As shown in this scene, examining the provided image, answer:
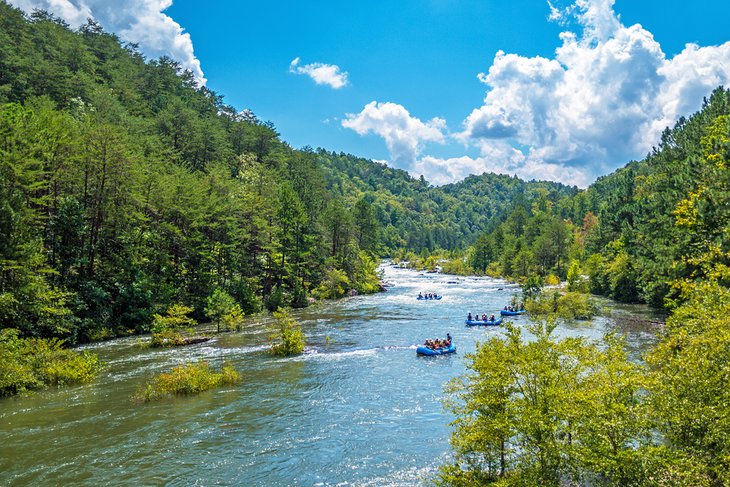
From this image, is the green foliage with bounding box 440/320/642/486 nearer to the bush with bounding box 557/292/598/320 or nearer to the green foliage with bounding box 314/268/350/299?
the bush with bounding box 557/292/598/320

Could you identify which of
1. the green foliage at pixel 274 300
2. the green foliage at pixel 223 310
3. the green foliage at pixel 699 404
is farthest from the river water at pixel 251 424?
the green foliage at pixel 274 300

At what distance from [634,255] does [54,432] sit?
201ft

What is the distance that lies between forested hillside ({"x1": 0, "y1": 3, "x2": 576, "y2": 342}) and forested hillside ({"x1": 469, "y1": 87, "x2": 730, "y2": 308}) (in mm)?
37037

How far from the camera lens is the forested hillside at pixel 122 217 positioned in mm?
31234

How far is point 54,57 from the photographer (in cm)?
7794

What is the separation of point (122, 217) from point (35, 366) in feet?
67.4

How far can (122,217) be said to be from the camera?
137 ft

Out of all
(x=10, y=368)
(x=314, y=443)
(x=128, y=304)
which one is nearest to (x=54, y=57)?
(x=128, y=304)

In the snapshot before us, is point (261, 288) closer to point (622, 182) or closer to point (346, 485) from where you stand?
point (346, 485)

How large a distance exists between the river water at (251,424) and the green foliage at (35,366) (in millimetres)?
809

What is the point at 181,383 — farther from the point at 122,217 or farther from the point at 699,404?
the point at 122,217

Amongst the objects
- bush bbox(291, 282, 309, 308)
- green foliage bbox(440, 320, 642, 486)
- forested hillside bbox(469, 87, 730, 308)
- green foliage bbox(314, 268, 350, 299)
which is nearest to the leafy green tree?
bush bbox(291, 282, 309, 308)

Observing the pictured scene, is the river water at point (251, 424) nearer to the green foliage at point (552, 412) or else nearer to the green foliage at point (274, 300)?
the green foliage at point (552, 412)

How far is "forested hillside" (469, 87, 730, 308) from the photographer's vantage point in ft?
76.9
